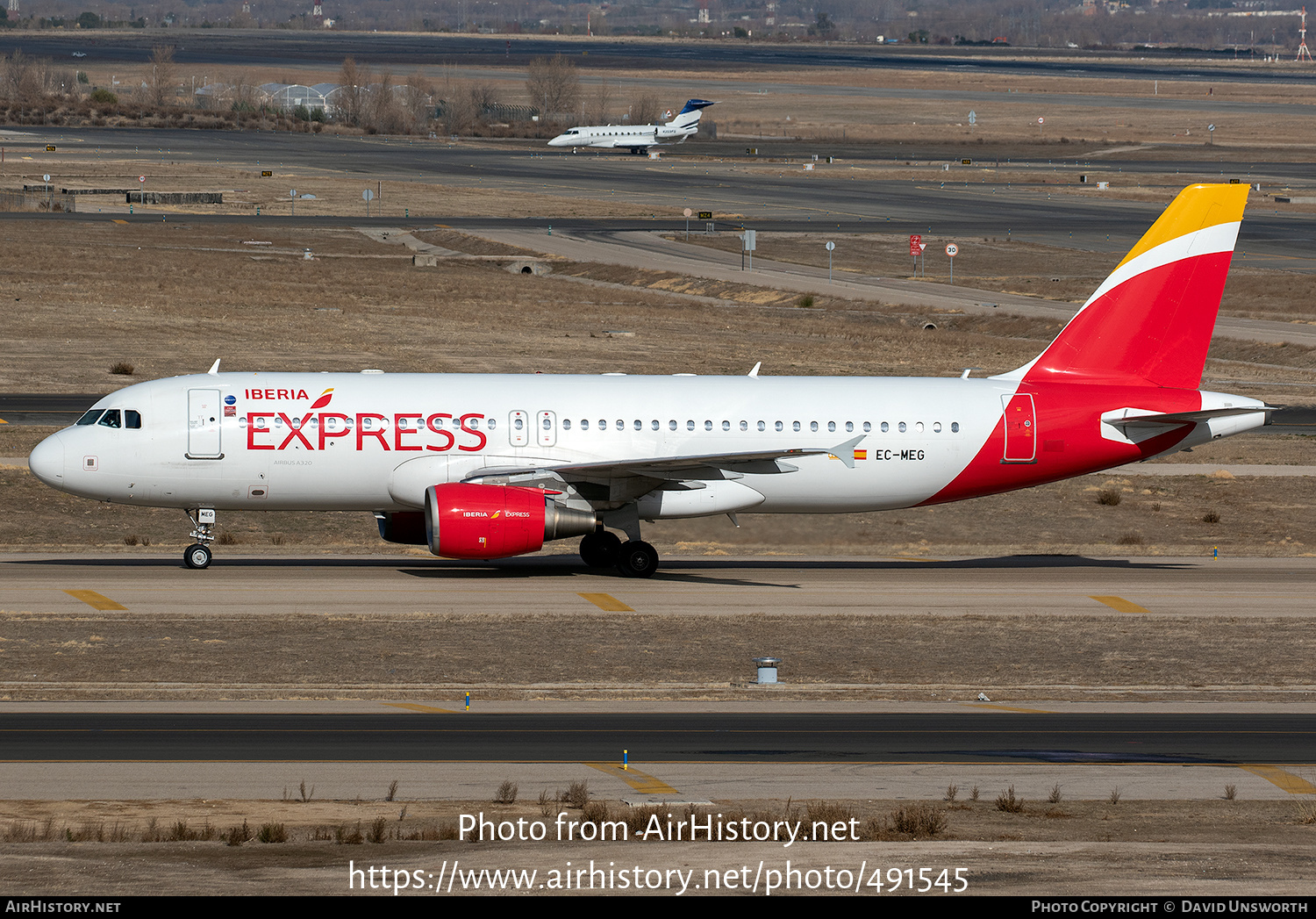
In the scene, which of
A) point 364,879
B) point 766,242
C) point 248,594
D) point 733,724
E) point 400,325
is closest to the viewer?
point 364,879

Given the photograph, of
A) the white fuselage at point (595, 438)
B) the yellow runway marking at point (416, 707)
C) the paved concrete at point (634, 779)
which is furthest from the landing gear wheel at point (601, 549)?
the paved concrete at point (634, 779)

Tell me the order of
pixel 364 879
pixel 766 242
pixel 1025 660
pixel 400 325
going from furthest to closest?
1. pixel 766 242
2. pixel 400 325
3. pixel 1025 660
4. pixel 364 879

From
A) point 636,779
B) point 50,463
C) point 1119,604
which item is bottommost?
point 1119,604

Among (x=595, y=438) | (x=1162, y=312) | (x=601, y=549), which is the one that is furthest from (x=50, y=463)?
(x=1162, y=312)

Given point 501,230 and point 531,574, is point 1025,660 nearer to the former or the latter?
point 531,574

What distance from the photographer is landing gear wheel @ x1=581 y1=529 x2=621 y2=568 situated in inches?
1699

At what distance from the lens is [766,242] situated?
4877 inches

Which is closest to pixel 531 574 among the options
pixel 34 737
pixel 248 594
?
pixel 248 594

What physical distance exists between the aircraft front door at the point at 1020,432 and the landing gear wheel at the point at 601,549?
34.2ft

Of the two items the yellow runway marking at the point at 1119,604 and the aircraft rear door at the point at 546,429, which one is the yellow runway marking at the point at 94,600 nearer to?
the aircraft rear door at the point at 546,429

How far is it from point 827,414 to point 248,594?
596 inches

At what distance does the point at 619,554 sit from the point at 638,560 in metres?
0.68

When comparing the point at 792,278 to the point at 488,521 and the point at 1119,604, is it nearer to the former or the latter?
the point at 1119,604

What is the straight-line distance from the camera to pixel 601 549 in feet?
142
